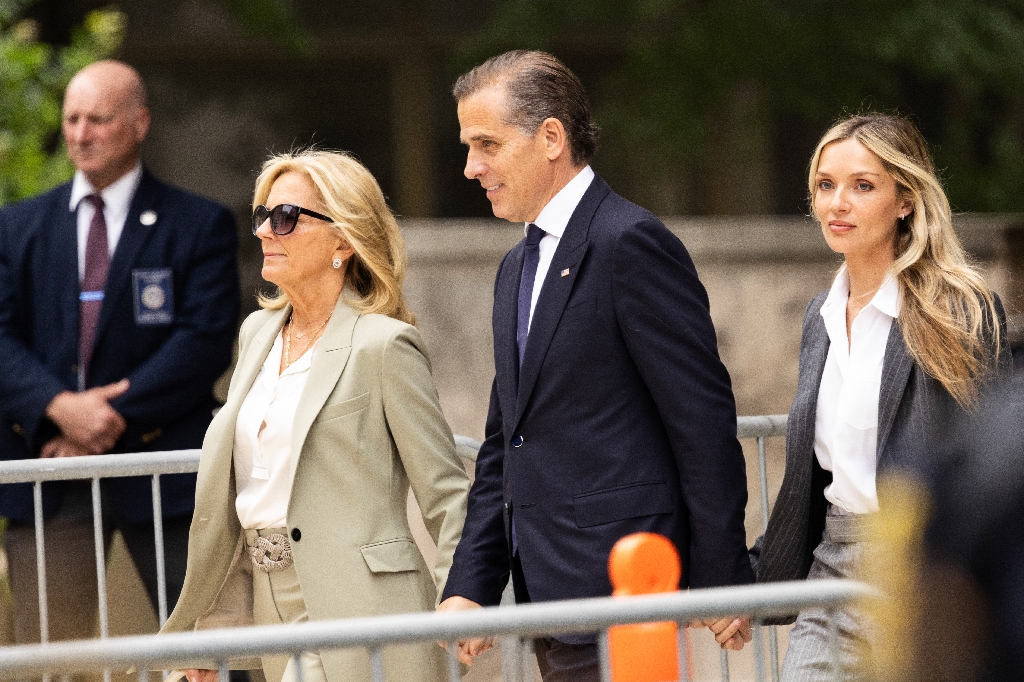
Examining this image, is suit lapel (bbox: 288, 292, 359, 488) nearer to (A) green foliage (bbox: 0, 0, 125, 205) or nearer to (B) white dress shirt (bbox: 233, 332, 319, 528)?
(B) white dress shirt (bbox: 233, 332, 319, 528)

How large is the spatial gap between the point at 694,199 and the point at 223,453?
23.3 ft

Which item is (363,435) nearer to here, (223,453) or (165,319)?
(223,453)

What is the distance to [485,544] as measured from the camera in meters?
3.60

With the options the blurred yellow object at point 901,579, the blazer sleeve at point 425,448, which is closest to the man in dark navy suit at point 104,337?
the blazer sleeve at point 425,448

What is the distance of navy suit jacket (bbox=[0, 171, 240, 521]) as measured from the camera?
5070 millimetres

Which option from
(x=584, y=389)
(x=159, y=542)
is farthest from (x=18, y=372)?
(x=584, y=389)

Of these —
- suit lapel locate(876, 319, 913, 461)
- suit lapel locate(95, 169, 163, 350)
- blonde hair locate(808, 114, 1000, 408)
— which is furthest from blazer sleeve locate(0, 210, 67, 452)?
suit lapel locate(876, 319, 913, 461)

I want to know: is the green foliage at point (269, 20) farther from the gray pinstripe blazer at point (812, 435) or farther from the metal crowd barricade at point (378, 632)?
the metal crowd barricade at point (378, 632)

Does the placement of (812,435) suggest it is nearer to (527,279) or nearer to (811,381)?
(811,381)

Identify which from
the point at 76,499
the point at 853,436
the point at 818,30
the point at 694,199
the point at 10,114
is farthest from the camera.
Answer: the point at 694,199

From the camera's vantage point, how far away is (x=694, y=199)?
10438 millimetres

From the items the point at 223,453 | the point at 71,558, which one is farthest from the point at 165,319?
the point at 223,453

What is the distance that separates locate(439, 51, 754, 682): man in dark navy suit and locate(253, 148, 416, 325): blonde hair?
0.44 metres

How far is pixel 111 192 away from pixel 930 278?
3133 millimetres
